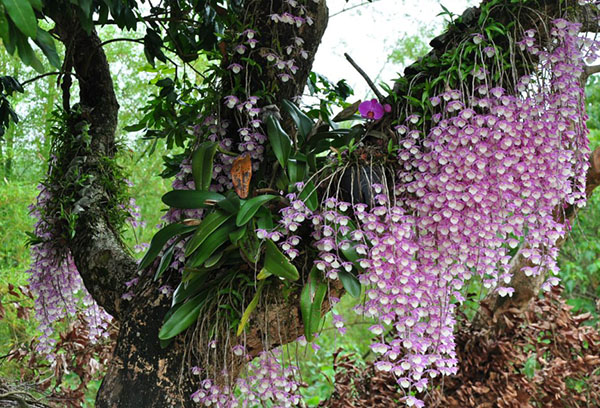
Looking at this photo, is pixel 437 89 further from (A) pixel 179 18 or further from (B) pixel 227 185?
(A) pixel 179 18

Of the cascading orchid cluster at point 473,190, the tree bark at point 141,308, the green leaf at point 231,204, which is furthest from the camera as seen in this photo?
the tree bark at point 141,308

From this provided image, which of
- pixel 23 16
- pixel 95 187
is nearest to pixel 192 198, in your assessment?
pixel 23 16

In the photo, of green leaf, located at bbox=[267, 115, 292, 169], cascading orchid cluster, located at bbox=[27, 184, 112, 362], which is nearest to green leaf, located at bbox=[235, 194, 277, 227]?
green leaf, located at bbox=[267, 115, 292, 169]

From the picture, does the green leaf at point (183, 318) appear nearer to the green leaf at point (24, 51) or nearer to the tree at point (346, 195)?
the tree at point (346, 195)

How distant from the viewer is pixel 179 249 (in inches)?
59.2

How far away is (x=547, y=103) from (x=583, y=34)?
8.4 inches

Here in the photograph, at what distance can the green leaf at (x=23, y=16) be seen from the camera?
0.83m

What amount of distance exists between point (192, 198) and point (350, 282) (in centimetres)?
44

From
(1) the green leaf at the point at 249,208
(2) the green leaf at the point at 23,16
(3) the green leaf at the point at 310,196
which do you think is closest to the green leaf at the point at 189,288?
(1) the green leaf at the point at 249,208

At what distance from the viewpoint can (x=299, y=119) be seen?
1.58m

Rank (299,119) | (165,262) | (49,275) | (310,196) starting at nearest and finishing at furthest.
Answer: (310,196) → (165,262) → (299,119) → (49,275)

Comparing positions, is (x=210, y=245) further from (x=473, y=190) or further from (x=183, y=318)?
(x=473, y=190)

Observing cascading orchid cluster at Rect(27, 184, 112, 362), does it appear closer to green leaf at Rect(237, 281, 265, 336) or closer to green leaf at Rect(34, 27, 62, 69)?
green leaf at Rect(237, 281, 265, 336)

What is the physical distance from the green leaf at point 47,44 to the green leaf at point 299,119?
702 millimetres
